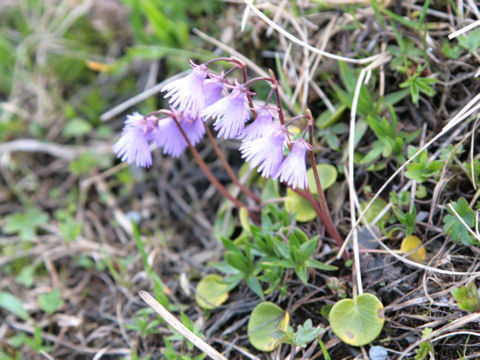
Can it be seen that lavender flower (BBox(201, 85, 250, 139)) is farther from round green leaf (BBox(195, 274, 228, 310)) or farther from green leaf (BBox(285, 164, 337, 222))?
round green leaf (BBox(195, 274, 228, 310))

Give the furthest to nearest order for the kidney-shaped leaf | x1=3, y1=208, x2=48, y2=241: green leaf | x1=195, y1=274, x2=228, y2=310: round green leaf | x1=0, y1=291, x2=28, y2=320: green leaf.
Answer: x1=3, y1=208, x2=48, y2=241: green leaf < x1=0, y1=291, x2=28, y2=320: green leaf < x1=195, y1=274, x2=228, y2=310: round green leaf < the kidney-shaped leaf

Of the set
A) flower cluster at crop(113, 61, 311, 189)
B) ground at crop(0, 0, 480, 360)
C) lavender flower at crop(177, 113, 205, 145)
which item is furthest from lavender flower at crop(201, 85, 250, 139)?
ground at crop(0, 0, 480, 360)

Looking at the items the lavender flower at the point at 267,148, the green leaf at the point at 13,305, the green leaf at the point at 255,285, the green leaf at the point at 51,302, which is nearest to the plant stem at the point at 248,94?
the lavender flower at the point at 267,148

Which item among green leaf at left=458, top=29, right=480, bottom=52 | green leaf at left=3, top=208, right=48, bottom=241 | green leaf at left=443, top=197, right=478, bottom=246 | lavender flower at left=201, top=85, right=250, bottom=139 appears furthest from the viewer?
green leaf at left=3, top=208, right=48, bottom=241

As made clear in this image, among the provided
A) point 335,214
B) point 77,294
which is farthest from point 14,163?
point 335,214

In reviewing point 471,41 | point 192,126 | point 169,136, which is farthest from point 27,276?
point 471,41

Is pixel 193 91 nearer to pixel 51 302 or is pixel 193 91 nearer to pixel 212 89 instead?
pixel 212 89
